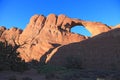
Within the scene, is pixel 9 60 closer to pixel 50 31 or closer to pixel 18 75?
pixel 18 75

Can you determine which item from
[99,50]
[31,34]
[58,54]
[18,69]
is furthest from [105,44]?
[31,34]

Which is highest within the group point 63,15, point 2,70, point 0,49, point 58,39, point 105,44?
point 63,15

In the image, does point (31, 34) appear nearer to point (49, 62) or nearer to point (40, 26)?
point (40, 26)

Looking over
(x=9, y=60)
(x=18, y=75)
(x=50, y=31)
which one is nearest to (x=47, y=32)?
(x=50, y=31)

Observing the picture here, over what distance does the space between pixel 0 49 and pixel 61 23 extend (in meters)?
51.6

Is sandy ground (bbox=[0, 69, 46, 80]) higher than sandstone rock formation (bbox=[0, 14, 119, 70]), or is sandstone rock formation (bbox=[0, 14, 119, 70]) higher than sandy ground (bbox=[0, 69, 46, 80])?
sandstone rock formation (bbox=[0, 14, 119, 70])

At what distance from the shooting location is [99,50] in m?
46.0

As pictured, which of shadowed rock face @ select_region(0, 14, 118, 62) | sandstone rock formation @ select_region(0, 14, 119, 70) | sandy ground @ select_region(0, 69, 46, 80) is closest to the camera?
sandy ground @ select_region(0, 69, 46, 80)

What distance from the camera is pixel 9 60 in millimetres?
33469

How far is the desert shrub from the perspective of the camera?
3242cm

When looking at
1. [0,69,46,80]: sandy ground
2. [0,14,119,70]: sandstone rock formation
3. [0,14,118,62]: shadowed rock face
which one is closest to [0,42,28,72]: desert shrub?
[0,69,46,80]: sandy ground

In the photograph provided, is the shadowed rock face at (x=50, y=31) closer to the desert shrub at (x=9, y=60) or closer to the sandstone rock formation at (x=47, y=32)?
the sandstone rock formation at (x=47, y=32)

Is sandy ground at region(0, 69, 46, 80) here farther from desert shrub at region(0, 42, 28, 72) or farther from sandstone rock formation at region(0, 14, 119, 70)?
sandstone rock formation at region(0, 14, 119, 70)

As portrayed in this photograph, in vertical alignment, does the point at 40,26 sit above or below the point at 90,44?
above
